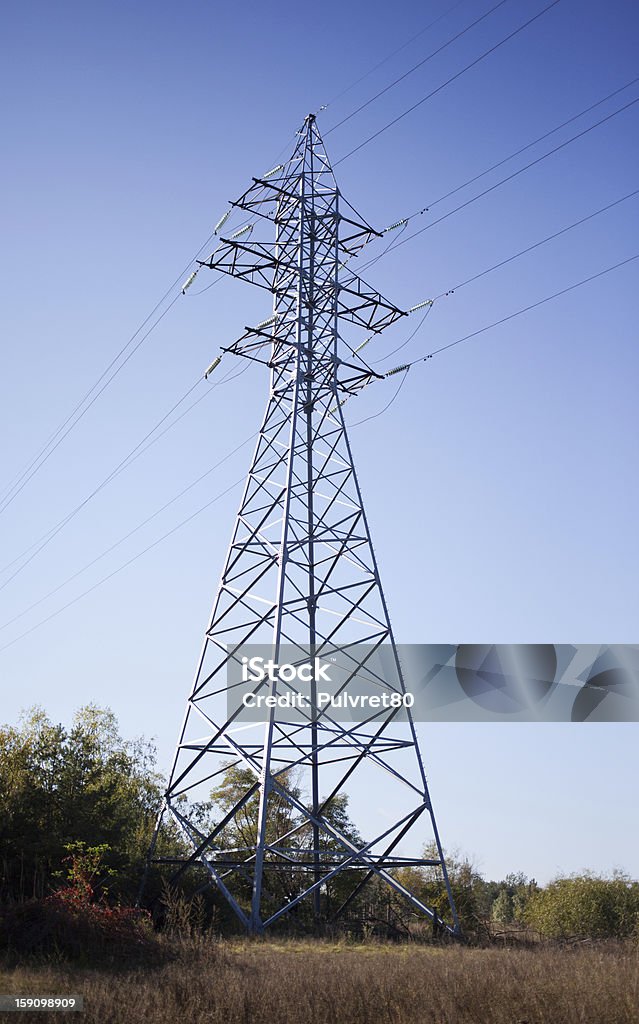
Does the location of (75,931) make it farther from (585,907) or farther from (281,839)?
(585,907)

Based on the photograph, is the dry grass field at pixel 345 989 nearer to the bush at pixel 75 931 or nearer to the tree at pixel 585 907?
the bush at pixel 75 931

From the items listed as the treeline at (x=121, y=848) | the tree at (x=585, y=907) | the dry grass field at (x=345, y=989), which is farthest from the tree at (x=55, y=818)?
the tree at (x=585, y=907)

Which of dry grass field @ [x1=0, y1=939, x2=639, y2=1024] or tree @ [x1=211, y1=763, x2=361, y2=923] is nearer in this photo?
dry grass field @ [x1=0, y1=939, x2=639, y2=1024]

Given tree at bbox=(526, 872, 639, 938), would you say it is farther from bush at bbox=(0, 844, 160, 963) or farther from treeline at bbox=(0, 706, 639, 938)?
bush at bbox=(0, 844, 160, 963)

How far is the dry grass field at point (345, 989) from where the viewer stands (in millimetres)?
9516

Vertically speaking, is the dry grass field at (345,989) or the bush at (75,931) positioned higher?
the bush at (75,931)

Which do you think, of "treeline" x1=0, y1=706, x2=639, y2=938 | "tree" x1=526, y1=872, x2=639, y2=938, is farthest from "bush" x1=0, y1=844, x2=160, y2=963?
"tree" x1=526, y1=872, x2=639, y2=938

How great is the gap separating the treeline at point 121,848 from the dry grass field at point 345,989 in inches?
157

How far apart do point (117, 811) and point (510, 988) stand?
14.0 m

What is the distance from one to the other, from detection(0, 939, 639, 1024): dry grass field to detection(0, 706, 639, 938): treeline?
3.98m

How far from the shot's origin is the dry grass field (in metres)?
9.52

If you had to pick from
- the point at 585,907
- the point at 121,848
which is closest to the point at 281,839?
the point at 121,848

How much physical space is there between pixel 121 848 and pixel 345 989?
36.1ft

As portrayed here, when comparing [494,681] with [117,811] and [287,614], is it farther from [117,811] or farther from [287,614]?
[117,811]
